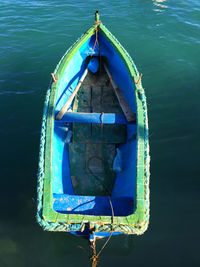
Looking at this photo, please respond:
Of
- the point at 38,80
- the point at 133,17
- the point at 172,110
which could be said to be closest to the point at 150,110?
the point at 172,110

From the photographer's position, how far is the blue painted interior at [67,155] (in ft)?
14.4

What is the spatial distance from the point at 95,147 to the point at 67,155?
0.94 metres

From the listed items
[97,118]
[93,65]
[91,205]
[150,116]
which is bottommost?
[91,205]

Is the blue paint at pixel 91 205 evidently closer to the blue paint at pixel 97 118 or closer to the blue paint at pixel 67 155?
the blue paint at pixel 67 155

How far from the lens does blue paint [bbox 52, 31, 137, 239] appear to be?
438cm

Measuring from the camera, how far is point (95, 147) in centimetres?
665

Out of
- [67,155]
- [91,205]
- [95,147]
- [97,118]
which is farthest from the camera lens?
[95,147]

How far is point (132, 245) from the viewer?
5.66m

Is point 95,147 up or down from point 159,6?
down

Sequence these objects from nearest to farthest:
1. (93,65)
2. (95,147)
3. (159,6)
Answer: (95,147) → (93,65) → (159,6)

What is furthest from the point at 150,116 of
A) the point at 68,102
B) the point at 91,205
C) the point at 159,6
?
the point at 159,6

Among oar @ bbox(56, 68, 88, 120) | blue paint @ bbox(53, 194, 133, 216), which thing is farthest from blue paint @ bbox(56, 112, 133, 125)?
blue paint @ bbox(53, 194, 133, 216)

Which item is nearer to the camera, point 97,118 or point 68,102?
point 97,118

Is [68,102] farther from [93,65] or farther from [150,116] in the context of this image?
[150,116]
